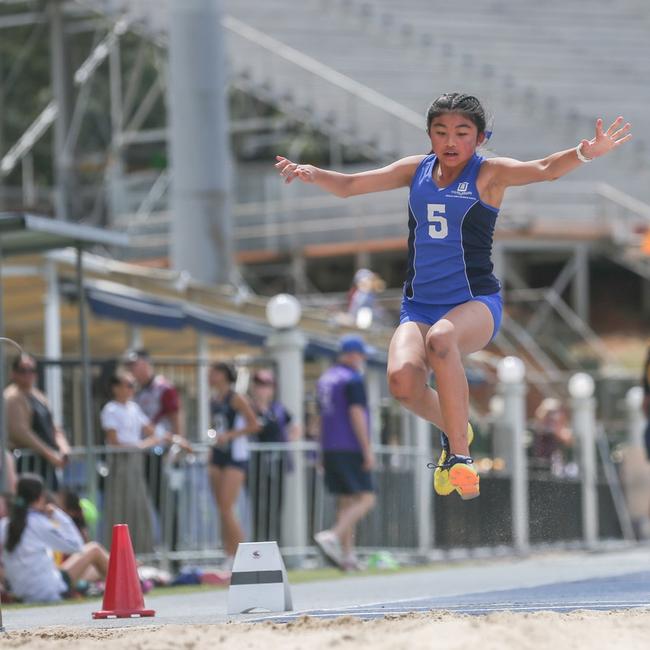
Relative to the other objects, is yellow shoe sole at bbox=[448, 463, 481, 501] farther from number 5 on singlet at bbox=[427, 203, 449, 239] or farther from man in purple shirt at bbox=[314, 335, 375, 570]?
man in purple shirt at bbox=[314, 335, 375, 570]

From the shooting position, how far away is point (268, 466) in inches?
635

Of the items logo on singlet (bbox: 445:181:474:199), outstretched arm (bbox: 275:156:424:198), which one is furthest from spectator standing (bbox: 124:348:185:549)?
logo on singlet (bbox: 445:181:474:199)

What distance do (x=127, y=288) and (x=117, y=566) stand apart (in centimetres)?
994

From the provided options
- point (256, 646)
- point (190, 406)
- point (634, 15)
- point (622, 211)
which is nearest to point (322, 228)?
point (622, 211)

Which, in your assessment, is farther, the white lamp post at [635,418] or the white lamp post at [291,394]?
the white lamp post at [635,418]

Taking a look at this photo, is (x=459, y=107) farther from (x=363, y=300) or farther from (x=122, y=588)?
(x=363, y=300)

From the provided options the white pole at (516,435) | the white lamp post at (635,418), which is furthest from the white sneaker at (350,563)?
the white lamp post at (635,418)

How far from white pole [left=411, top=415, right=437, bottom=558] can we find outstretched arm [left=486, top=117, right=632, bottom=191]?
9267 mm

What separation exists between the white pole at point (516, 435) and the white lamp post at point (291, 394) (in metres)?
4.78

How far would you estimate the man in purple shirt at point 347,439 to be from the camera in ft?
50.8

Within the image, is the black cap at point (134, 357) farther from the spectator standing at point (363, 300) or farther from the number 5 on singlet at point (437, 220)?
the spectator standing at point (363, 300)

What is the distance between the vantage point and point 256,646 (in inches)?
263

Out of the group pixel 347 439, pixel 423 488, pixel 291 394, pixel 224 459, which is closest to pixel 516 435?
pixel 423 488

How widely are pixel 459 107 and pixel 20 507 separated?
4610 millimetres
